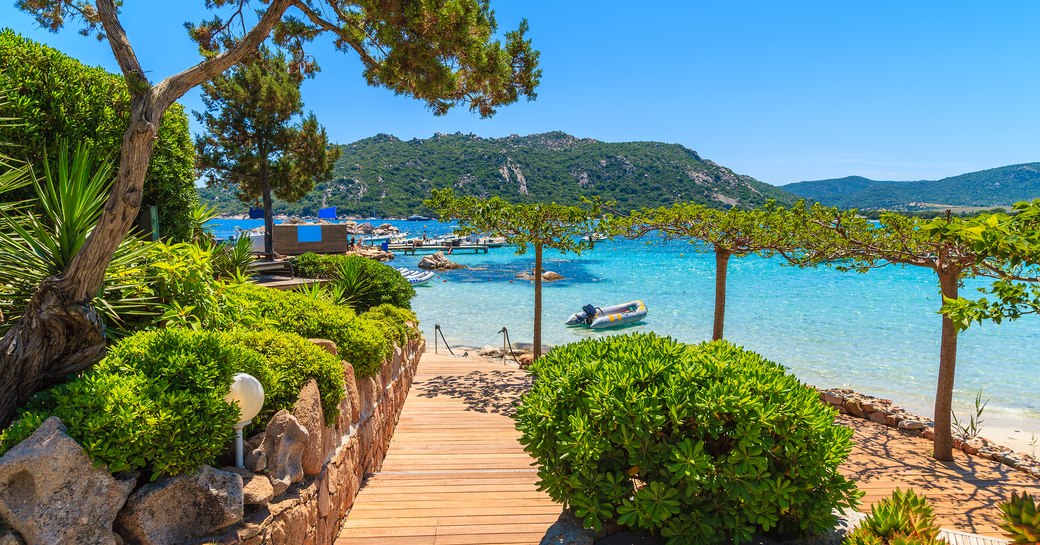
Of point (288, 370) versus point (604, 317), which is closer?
point (288, 370)

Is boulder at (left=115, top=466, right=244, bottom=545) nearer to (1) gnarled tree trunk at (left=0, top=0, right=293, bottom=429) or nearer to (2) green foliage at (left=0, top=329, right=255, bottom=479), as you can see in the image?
(2) green foliage at (left=0, top=329, right=255, bottom=479)

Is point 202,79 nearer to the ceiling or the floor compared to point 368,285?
nearer to the ceiling

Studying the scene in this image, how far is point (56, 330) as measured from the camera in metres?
2.91

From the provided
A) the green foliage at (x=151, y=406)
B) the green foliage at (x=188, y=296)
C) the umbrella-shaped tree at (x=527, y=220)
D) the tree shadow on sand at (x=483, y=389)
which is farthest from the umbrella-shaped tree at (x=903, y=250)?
the green foliage at (x=188, y=296)

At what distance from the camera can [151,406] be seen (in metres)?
2.50

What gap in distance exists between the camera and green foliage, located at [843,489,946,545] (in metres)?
2.44

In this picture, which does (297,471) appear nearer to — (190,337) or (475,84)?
(190,337)

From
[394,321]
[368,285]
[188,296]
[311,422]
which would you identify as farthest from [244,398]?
[368,285]

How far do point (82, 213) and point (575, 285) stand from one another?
32245 millimetres

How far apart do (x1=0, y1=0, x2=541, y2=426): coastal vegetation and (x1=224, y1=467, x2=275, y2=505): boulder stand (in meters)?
1.21

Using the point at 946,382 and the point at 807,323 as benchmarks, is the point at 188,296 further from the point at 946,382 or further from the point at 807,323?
the point at 807,323

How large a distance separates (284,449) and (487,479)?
2289 millimetres

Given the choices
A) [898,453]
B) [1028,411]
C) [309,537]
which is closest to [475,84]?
[309,537]

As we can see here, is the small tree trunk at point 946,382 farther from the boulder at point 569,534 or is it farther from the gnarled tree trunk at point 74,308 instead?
the gnarled tree trunk at point 74,308
